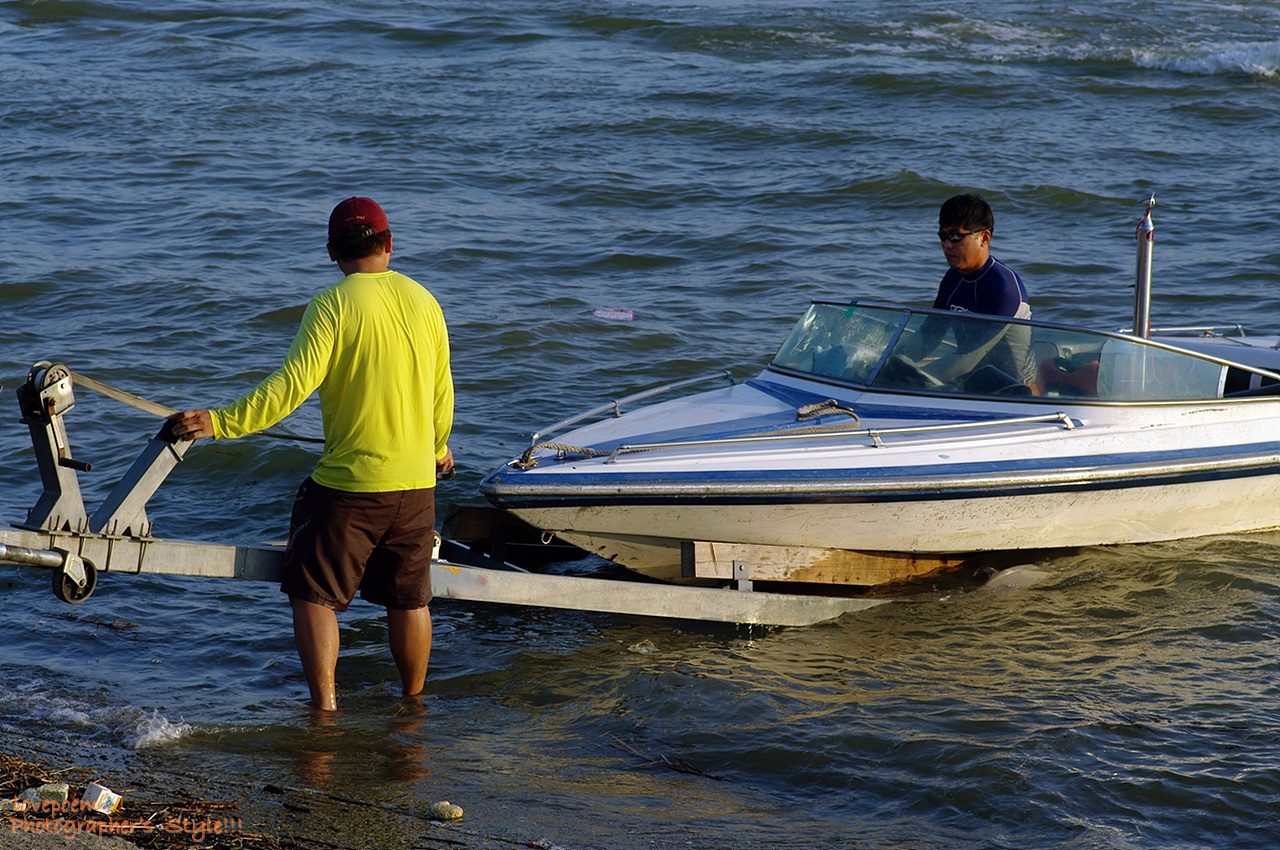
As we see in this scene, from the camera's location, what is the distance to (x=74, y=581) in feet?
13.1

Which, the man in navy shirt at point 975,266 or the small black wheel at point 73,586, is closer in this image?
the small black wheel at point 73,586

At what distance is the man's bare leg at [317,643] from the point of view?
164 inches

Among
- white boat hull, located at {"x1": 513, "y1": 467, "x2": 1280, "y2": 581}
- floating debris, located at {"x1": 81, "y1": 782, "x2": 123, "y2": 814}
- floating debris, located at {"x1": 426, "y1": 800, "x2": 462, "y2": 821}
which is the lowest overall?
floating debris, located at {"x1": 426, "y1": 800, "x2": 462, "y2": 821}

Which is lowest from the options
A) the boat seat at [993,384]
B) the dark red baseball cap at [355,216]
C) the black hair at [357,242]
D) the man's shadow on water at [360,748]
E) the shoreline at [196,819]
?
the man's shadow on water at [360,748]

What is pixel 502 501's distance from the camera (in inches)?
200

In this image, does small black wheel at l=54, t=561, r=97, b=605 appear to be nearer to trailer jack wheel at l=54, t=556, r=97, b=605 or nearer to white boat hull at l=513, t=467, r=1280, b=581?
trailer jack wheel at l=54, t=556, r=97, b=605

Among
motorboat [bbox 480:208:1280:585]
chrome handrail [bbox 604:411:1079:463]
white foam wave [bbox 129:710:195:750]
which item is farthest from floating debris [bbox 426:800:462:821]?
chrome handrail [bbox 604:411:1079:463]

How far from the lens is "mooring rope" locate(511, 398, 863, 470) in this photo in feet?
17.2

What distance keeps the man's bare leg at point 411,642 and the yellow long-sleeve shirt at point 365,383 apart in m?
0.52

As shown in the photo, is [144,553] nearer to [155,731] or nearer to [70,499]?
[70,499]

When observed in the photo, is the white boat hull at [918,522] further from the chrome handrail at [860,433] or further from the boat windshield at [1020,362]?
the boat windshield at [1020,362]

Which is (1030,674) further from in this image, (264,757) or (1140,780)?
(264,757)

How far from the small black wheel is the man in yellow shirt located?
23.4 inches

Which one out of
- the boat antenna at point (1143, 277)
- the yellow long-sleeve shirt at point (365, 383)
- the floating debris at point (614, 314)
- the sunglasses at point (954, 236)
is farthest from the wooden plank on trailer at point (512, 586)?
the floating debris at point (614, 314)
